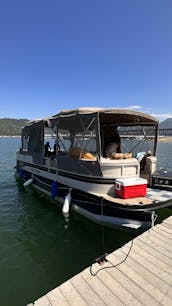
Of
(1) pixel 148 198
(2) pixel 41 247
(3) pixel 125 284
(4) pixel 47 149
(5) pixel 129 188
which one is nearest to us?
(3) pixel 125 284

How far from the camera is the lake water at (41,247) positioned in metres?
4.48

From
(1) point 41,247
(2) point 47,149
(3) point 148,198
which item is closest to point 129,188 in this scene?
(3) point 148,198

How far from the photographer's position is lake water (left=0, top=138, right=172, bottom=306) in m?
4.48

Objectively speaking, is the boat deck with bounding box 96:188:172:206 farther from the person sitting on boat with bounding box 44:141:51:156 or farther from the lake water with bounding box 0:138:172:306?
the person sitting on boat with bounding box 44:141:51:156

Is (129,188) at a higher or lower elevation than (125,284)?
higher

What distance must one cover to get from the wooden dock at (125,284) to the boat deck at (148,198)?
1.68 meters

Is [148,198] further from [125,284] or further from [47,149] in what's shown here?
[47,149]

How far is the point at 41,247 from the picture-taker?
596 centimetres

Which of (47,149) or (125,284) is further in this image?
(47,149)

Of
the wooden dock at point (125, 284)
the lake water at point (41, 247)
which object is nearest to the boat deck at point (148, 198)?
the lake water at point (41, 247)

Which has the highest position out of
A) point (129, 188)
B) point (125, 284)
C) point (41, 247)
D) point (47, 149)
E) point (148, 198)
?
point (47, 149)

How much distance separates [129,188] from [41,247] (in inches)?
119

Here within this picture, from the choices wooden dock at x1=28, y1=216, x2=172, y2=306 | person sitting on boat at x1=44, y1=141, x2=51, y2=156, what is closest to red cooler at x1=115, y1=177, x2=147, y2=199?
wooden dock at x1=28, y1=216, x2=172, y2=306

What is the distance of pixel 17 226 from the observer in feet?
24.0
